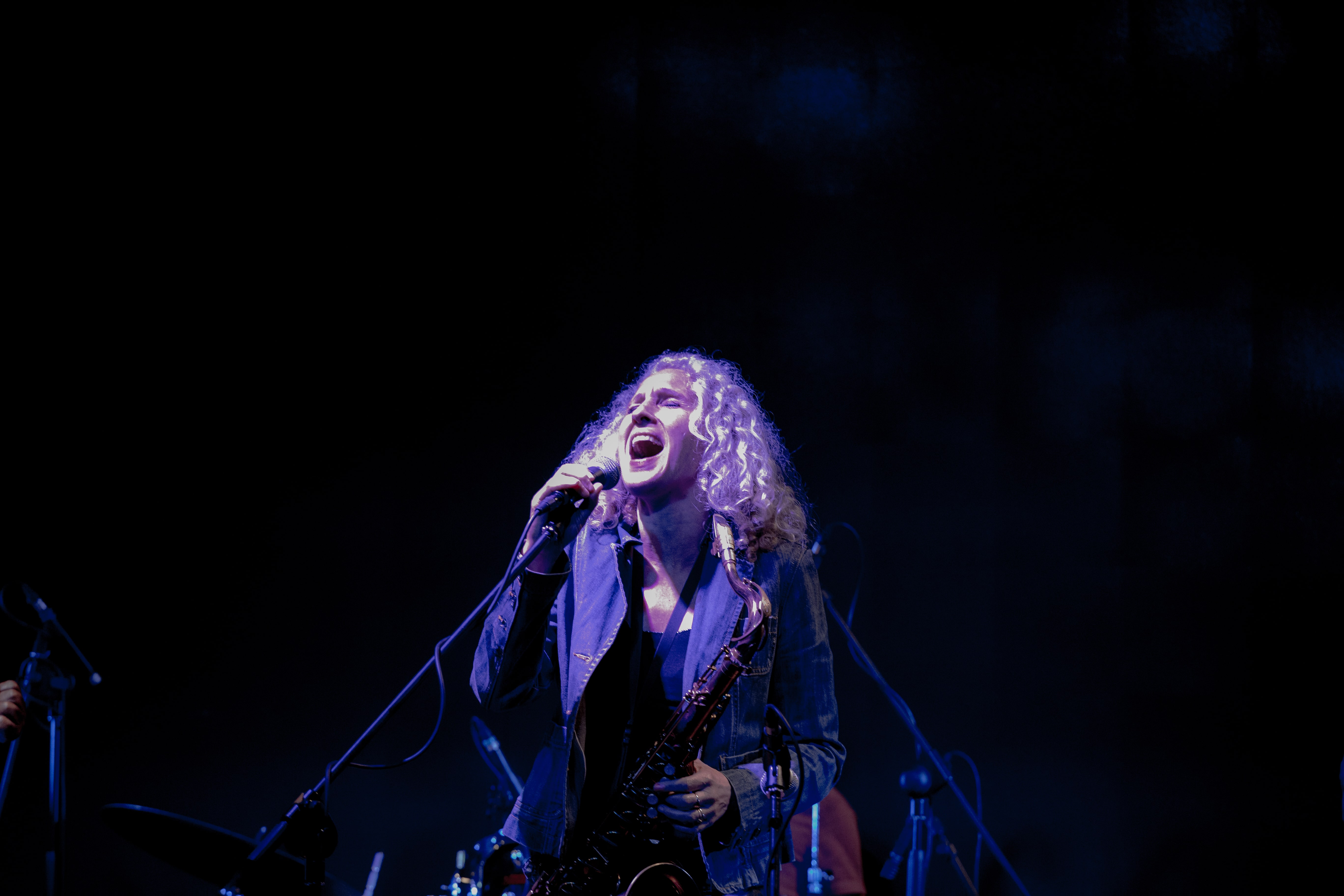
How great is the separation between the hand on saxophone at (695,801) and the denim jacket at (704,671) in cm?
6

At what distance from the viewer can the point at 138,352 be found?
147 inches

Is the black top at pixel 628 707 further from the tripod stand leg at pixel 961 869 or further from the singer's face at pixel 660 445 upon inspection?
the tripod stand leg at pixel 961 869

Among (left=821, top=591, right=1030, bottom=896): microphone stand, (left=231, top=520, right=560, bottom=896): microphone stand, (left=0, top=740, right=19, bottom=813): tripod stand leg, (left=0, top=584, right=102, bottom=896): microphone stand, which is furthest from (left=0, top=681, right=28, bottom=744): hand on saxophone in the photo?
→ (left=821, top=591, right=1030, bottom=896): microphone stand

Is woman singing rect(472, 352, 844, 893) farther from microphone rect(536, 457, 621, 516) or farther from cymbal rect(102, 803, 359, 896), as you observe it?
cymbal rect(102, 803, 359, 896)

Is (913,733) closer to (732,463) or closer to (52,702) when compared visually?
(732,463)

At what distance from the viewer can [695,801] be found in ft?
6.32

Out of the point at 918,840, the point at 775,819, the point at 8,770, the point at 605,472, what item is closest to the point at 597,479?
the point at 605,472

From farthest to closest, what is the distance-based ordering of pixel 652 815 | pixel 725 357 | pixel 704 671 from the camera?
pixel 725 357, pixel 704 671, pixel 652 815

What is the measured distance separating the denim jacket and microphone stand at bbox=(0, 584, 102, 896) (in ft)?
6.20

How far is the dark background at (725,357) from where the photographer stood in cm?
371

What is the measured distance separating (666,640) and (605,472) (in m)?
0.50

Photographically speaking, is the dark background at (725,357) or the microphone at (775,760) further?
the dark background at (725,357)

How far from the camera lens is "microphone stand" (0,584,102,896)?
3107mm

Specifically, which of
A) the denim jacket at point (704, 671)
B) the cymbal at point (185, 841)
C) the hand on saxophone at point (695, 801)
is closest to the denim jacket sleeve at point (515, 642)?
the denim jacket at point (704, 671)
